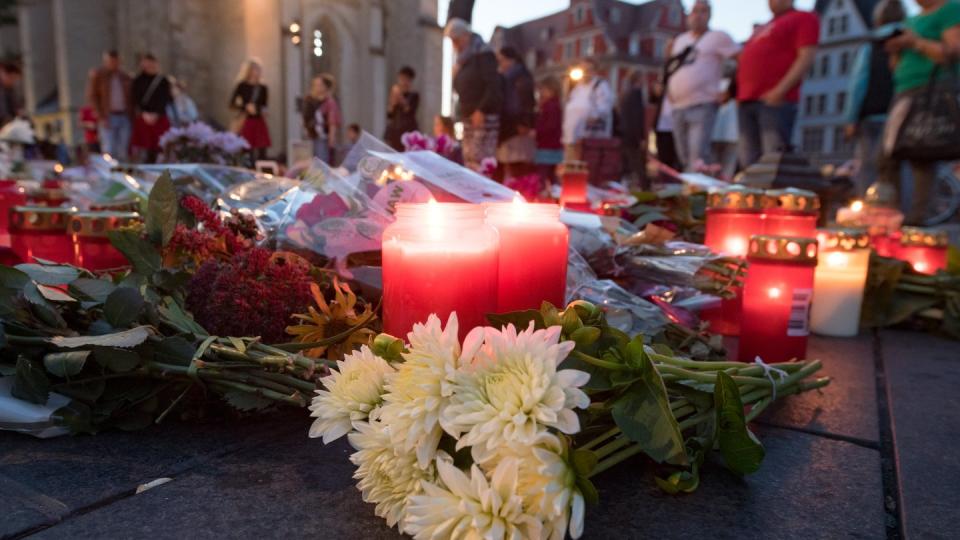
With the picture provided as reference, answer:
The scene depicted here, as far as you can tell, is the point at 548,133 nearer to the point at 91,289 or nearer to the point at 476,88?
the point at 476,88

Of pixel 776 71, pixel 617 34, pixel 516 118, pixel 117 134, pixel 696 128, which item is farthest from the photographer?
pixel 617 34

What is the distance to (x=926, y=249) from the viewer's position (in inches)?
130

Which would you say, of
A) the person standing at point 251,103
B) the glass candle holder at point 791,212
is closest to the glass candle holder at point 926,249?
the glass candle holder at point 791,212

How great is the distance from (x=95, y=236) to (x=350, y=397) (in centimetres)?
141

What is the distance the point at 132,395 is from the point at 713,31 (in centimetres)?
619

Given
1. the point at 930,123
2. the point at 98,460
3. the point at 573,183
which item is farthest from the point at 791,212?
the point at 930,123

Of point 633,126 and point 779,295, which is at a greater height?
point 633,126

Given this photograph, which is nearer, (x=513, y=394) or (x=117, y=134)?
(x=513, y=394)

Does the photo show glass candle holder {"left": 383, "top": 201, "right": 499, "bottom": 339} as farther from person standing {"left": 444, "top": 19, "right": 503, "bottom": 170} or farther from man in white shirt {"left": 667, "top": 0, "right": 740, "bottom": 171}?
man in white shirt {"left": 667, "top": 0, "right": 740, "bottom": 171}

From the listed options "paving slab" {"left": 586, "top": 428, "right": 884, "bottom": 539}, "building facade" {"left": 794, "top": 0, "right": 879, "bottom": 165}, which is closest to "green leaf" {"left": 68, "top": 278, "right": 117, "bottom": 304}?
"paving slab" {"left": 586, "top": 428, "right": 884, "bottom": 539}

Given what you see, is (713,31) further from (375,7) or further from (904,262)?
(375,7)

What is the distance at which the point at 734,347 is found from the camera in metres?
2.45

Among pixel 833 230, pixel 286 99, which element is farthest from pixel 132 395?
pixel 286 99

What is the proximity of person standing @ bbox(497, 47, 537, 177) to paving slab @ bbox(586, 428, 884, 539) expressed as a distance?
545 cm
